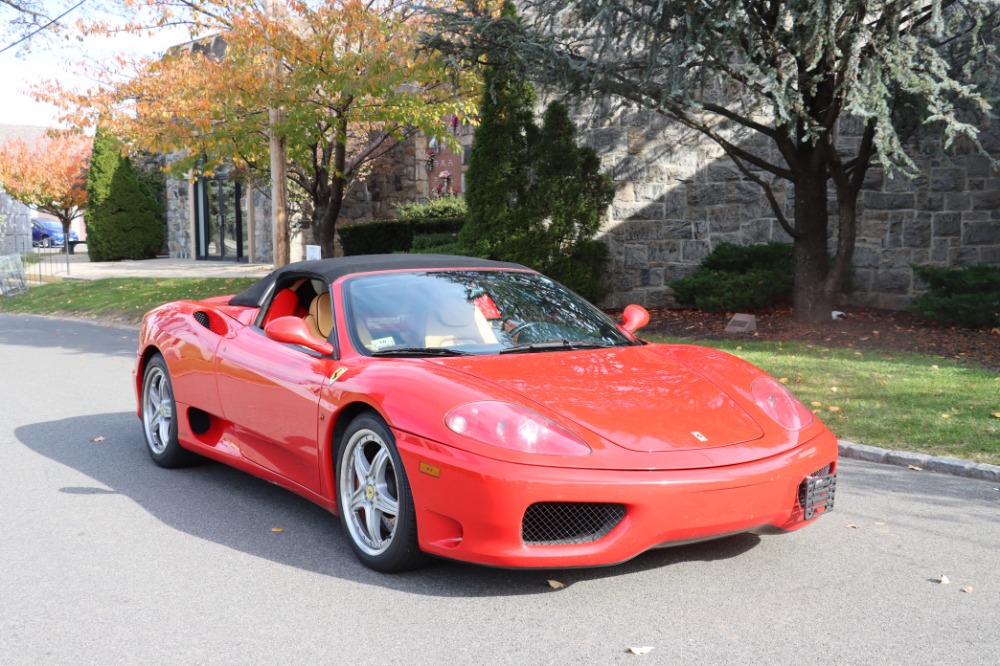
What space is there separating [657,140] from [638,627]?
14066 mm

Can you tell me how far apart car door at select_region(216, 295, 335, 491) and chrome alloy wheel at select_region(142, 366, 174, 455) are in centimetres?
90

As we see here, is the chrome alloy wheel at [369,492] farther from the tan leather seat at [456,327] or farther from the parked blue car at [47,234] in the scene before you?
the parked blue car at [47,234]

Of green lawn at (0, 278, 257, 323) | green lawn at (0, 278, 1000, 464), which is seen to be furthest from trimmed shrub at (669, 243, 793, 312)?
green lawn at (0, 278, 257, 323)

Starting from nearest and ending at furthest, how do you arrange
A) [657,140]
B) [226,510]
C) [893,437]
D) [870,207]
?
[226,510] → [893,437] → [870,207] → [657,140]

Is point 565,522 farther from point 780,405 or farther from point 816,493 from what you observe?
point 780,405

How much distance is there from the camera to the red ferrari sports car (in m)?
4.14

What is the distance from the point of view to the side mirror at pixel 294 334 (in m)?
5.12

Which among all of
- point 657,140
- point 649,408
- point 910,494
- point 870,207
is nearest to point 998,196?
point 870,207

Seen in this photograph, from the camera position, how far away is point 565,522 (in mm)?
4199

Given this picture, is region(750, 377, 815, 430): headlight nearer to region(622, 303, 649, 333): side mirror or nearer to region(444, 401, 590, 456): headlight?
region(622, 303, 649, 333): side mirror

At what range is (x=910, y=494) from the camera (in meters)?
6.21

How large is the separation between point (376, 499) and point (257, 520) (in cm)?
118

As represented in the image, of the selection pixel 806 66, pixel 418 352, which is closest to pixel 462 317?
pixel 418 352

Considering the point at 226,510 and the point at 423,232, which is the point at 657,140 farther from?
the point at 226,510
